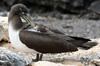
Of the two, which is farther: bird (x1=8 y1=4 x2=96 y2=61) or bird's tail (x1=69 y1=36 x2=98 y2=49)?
bird's tail (x1=69 y1=36 x2=98 y2=49)

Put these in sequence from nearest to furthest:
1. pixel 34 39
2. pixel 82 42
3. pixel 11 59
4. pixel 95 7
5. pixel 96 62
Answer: pixel 11 59 < pixel 96 62 < pixel 34 39 < pixel 82 42 < pixel 95 7

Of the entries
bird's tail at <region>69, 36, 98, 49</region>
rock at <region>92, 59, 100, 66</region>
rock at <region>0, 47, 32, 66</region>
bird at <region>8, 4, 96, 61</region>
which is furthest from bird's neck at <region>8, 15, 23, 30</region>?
rock at <region>92, 59, 100, 66</region>

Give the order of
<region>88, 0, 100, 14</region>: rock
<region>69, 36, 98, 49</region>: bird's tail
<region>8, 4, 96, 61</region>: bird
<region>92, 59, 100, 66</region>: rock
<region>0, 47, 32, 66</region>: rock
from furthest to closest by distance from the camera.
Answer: <region>88, 0, 100, 14</region>: rock
<region>69, 36, 98, 49</region>: bird's tail
<region>8, 4, 96, 61</region>: bird
<region>92, 59, 100, 66</region>: rock
<region>0, 47, 32, 66</region>: rock

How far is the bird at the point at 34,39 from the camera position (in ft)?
29.4

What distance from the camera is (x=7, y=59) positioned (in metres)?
7.86

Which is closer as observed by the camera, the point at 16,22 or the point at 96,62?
the point at 96,62

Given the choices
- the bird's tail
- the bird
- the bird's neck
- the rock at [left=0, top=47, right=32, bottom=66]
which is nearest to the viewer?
the rock at [left=0, top=47, right=32, bottom=66]

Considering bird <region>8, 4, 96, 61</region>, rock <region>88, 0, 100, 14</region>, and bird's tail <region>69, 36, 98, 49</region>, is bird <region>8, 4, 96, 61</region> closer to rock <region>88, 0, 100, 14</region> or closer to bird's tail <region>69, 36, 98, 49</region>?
bird's tail <region>69, 36, 98, 49</region>

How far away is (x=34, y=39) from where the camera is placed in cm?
902

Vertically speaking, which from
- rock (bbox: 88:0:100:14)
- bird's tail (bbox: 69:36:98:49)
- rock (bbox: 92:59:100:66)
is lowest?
rock (bbox: 92:59:100:66)

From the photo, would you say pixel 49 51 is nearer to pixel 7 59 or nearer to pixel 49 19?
pixel 7 59

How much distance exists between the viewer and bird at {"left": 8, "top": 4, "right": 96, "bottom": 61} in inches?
353

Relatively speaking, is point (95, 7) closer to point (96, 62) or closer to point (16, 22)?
point (16, 22)

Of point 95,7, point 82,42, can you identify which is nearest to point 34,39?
point 82,42
